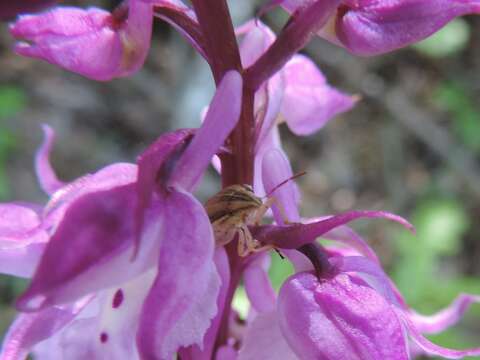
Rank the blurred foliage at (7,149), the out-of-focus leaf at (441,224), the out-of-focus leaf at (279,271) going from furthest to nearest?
the out-of-focus leaf at (441,224)
the blurred foliage at (7,149)
the out-of-focus leaf at (279,271)

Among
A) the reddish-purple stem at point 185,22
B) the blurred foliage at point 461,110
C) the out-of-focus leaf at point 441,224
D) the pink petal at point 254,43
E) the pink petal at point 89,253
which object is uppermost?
the reddish-purple stem at point 185,22

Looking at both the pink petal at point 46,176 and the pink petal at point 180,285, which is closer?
the pink petal at point 180,285

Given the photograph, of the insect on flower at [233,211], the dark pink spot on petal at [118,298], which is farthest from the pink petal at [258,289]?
the dark pink spot on petal at [118,298]

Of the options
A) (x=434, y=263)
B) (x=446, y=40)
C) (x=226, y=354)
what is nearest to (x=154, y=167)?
(x=226, y=354)

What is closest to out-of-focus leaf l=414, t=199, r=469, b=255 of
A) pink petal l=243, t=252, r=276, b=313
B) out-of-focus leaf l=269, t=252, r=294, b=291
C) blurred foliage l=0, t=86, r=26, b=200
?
out-of-focus leaf l=269, t=252, r=294, b=291

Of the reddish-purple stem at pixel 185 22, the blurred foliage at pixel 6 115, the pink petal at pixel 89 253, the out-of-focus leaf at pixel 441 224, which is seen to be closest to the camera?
the pink petal at pixel 89 253

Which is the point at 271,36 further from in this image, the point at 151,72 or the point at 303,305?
the point at 151,72

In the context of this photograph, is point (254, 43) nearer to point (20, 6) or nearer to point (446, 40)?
point (20, 6)

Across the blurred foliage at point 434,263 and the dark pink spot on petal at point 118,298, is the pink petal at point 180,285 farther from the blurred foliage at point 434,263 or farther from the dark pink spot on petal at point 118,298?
the blurred foliage at point 434,263

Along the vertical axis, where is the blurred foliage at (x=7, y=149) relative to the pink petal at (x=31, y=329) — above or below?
below
